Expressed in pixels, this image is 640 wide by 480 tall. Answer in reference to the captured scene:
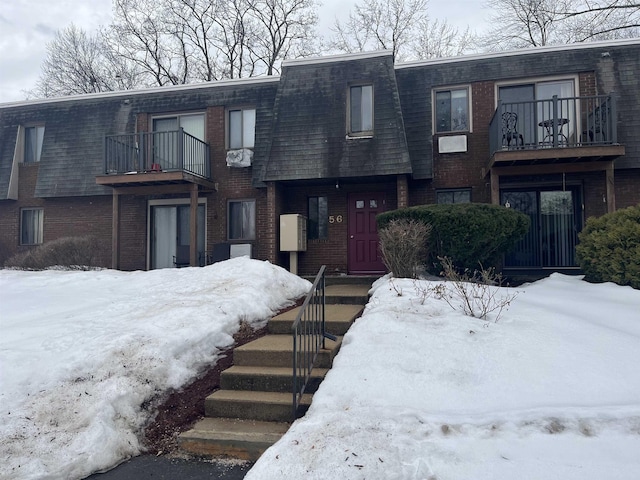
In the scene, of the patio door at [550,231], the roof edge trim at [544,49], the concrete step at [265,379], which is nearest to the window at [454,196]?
the patio door at [550,231]

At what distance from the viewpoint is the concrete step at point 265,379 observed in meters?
4.80

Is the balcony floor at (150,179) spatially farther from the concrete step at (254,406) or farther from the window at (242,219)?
the concrete step at (254,406)

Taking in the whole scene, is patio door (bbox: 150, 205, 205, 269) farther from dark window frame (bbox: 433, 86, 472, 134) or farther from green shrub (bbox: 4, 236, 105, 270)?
dark window frame (bbox: 433, 86, 472, 134)

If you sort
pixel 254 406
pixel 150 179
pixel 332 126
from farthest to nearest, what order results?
pixel 150 179 < pixel 332 126 < pixel 254 406

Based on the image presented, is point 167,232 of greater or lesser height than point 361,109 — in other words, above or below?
below

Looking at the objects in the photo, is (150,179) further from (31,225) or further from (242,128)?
(31,225)

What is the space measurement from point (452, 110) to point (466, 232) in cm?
532

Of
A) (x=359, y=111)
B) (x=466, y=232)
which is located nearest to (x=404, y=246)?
(x=466, y=232)

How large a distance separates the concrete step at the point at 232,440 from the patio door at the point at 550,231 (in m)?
9.20

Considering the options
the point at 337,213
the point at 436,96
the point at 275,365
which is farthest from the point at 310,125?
the point at 275,365

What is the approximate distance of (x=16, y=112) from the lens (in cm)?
1525

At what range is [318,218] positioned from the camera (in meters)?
12.6

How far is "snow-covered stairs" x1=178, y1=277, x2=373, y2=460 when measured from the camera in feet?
13.5

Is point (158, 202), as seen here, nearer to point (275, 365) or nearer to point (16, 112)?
point (16, 112)
